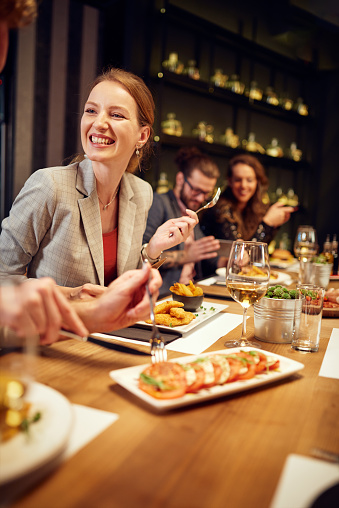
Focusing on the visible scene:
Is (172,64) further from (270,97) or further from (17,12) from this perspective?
(17,12)

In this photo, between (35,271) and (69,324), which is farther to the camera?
(35,271)

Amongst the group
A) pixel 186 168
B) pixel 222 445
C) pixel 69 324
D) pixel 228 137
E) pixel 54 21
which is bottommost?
pixel 222 445

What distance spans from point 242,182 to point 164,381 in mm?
3253

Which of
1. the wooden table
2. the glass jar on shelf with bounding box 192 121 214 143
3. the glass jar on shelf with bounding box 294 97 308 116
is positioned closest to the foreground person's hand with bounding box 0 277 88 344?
the wooden table

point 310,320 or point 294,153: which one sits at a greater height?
point 294,153

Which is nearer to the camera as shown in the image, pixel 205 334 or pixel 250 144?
pixel 205 334

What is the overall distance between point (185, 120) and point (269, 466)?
4.55 metres

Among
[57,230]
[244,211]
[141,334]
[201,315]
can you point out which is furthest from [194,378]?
[244,211]

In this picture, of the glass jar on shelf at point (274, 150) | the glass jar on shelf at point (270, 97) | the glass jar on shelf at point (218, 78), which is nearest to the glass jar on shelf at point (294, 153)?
the glass jar on shelf at point (274, 150)

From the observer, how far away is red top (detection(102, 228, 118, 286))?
2.02m

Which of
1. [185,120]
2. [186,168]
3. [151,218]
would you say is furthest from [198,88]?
[151,218]

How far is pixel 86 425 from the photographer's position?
2.38 feet

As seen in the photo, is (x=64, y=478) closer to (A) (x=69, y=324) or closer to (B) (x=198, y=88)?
(A) (x=69, y=324)

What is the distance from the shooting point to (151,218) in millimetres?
3250
